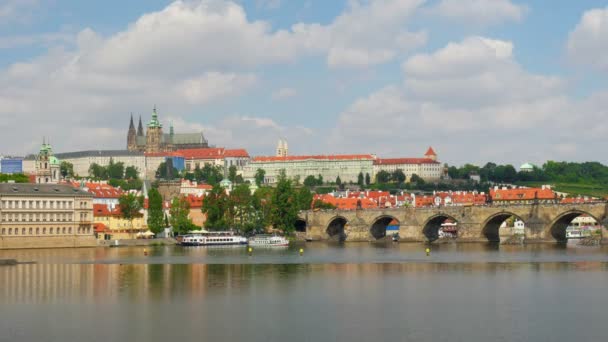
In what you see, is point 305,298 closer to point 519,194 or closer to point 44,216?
point 44,216

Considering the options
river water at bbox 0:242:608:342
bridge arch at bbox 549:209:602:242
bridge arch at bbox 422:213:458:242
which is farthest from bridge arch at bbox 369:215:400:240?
river water at bbox 0:242:608:342

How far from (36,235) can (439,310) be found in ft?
158

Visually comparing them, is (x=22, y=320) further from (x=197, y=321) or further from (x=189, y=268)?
(x=189, y=268)

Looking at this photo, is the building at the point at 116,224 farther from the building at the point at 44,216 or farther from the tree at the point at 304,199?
the tree at the point at 304,199

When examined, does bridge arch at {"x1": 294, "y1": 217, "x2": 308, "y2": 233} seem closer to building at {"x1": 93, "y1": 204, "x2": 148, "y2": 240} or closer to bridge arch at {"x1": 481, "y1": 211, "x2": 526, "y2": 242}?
building at {"x1": 93, "y1": 204, "x2": 148, "y2": 240}

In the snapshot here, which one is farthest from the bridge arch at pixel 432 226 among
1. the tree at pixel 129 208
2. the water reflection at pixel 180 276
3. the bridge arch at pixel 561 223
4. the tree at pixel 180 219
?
the water reflection at pixel 180 276

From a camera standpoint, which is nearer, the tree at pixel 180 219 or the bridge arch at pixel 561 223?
the bridge arch at pixel 561 223

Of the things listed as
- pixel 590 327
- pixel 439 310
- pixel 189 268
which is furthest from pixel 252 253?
pixel 590 327

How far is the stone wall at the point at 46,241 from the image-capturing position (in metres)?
80.4

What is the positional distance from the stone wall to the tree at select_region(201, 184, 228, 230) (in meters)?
17.8

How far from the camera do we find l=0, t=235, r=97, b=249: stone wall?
80381 millimetres

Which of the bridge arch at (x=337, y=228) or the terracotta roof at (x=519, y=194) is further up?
the terracotta roof at (x=519, y=194)

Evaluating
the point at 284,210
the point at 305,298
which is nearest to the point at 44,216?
the point at 284,210

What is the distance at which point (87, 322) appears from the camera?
3828 cm
